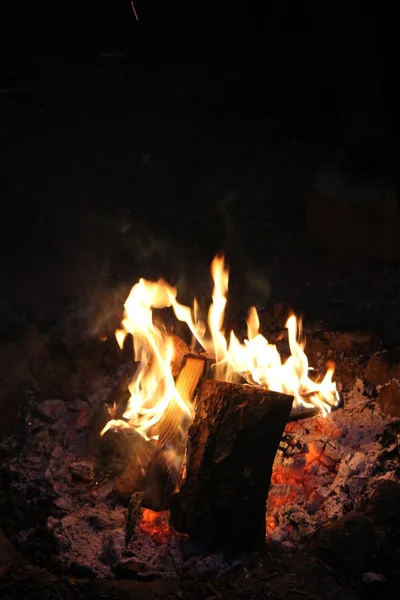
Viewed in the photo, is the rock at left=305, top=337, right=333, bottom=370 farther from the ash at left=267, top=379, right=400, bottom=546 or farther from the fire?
the ash at left=267, top=379, right=400, bottom=546

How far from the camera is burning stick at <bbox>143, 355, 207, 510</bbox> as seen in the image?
315 cm

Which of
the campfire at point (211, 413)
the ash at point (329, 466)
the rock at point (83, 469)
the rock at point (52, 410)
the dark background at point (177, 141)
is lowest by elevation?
the ash at point (329, 466)

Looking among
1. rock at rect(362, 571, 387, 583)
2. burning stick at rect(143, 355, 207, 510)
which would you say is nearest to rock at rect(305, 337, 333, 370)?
burning stick at rect(143, 355, 207, 510)

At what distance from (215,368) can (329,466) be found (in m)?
0.85

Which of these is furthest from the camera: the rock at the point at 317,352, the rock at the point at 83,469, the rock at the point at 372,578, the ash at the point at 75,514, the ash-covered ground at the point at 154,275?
the rock at the point at 317,352

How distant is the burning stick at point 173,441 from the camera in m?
3.15

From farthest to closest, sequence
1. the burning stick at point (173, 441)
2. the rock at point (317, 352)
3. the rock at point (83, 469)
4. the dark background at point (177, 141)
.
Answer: the dark background at point (177, 141) → the rock at point (317, 352) → the rock at point (83, 469) → the burning stick at point (173, 441)

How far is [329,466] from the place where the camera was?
10.9 feet

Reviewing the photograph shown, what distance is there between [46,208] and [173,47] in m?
2.15

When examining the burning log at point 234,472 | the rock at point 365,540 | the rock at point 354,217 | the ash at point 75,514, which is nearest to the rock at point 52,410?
the ash at point 75,514

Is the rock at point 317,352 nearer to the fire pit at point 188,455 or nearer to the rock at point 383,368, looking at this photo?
the fire pit at point 188,455

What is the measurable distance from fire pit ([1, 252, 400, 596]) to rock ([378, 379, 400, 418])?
0.05 meters

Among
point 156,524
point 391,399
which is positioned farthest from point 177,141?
point 156,524

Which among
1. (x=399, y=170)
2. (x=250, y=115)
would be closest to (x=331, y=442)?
(x=399, y=170)
